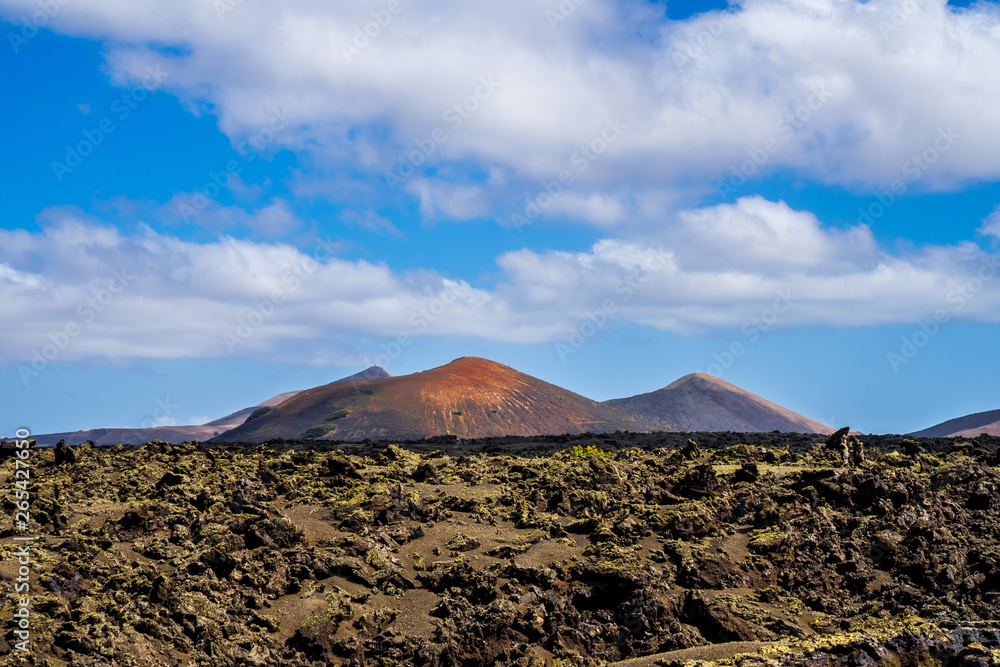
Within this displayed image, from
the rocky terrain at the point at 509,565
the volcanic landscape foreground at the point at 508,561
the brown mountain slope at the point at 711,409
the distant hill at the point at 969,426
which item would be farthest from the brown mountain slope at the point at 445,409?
the rocky terrain at the point at 509,565

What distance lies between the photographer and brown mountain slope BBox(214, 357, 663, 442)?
93500 millimetres

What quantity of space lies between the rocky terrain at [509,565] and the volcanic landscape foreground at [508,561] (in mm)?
60

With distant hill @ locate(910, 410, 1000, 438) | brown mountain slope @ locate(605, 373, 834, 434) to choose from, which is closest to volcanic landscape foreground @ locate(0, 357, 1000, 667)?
distant hill @ locate(910, 410, 1000, 438)

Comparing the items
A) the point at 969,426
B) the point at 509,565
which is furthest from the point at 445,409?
the point at 969,426

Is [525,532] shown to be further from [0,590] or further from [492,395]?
[492,395]

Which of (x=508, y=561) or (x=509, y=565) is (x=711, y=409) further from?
(x=509, y=565)

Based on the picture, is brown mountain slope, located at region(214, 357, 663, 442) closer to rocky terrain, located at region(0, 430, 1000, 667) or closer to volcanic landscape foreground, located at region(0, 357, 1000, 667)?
volcanic landscape foreground, located at region(0, 357, 1000, 667)

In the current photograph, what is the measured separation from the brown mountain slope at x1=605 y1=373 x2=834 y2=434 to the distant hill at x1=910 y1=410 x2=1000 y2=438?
2229 cm

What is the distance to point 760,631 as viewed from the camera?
665 inches

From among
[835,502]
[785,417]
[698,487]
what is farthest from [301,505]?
[785,417]

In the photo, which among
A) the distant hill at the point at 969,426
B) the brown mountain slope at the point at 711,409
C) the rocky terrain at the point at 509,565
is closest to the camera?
the rocky terrain at the point at 509,565

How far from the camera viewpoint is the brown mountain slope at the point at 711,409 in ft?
511

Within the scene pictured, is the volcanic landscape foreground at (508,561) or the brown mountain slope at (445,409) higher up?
the brown mountain slope at (445,409)

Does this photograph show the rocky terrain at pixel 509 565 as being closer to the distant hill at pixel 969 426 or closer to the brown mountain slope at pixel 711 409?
the distant hill at pixel 969 426
